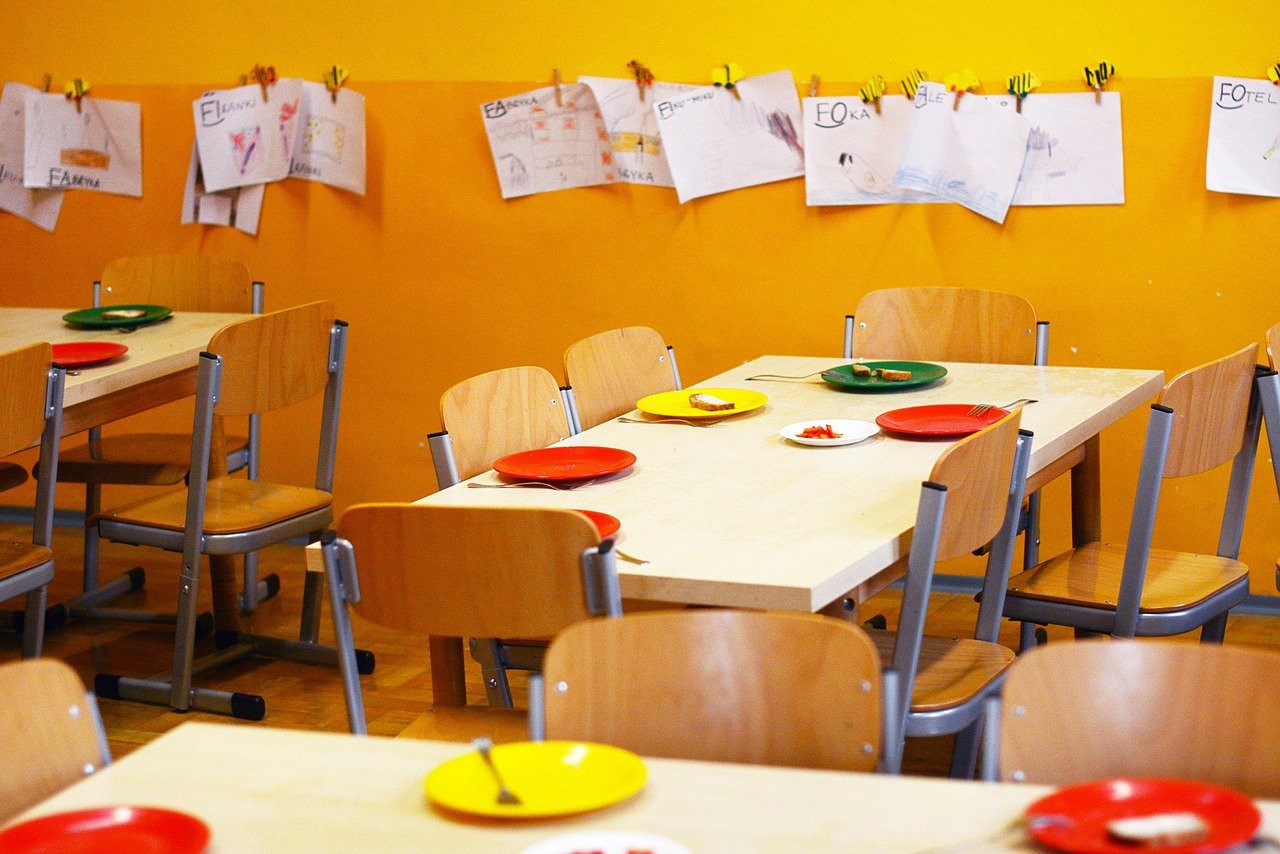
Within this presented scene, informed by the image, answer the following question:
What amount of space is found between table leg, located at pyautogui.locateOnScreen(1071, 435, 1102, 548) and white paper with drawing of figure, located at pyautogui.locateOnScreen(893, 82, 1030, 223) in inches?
38.2

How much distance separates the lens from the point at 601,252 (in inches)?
167

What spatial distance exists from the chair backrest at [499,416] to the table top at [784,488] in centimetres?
9

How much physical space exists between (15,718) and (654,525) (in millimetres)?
948

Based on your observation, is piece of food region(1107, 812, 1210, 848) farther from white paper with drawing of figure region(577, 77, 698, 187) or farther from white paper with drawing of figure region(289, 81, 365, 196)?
white paper with drawing of figure region(289, 81, 365, 196)

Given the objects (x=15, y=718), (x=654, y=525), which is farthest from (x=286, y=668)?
(x=15, y=718)

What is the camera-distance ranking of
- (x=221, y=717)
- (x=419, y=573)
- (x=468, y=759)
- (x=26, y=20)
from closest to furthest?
(x=468, y=759) < (x=419, y=573) < (x=221, y=717) < (x=26, y=20)

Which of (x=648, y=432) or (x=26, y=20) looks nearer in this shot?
(x=648, y=432)

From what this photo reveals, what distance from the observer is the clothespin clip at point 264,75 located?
447cm

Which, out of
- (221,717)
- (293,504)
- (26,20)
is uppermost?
(26,20)

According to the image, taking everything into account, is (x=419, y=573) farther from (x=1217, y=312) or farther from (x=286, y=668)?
(x=1217, y=312)

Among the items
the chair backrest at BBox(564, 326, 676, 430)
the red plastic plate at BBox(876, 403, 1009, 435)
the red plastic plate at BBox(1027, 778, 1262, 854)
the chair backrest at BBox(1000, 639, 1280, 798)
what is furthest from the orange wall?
the red plastic plate at BBox(1027, 778, 1262, 854)

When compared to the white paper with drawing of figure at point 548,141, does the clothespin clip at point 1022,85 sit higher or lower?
higher

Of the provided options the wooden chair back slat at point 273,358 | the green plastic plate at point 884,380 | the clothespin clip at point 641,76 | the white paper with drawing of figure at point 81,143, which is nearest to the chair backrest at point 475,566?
the green plastic plate at point 884,380

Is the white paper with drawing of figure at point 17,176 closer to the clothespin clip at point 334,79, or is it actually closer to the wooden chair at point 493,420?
the clothespin clip at point 334,79
